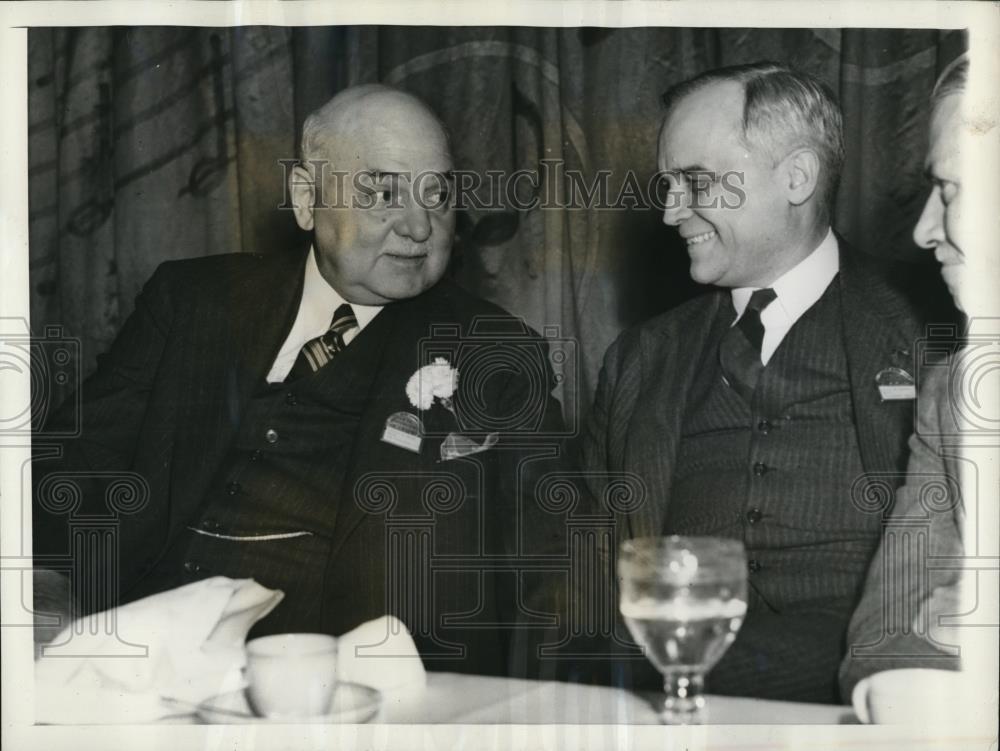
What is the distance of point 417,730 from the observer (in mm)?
2475

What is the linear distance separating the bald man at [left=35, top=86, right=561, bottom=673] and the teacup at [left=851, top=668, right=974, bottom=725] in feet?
2.47

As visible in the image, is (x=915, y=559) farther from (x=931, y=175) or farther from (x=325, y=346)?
(x=325, y=346)

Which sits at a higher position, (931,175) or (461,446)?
(931,175)

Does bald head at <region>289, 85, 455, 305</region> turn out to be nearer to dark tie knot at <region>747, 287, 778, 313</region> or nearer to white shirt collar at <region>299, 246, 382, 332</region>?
white shirt collar at <region>299, 246, 382, 332</region>

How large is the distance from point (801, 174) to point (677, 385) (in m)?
0.50

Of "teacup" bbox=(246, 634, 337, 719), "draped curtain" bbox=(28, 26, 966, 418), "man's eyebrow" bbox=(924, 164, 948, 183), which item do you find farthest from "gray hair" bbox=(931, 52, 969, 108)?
"teacup" bbox=(246, 634, 337, 719)

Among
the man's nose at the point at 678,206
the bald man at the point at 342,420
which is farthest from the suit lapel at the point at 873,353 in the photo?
the bald man at the point at 342,420

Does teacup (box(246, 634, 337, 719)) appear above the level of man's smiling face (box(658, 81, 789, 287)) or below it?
below

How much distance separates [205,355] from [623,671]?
1075mm

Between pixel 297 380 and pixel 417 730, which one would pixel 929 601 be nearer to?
pixel 417 730

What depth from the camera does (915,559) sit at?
254 centimetres

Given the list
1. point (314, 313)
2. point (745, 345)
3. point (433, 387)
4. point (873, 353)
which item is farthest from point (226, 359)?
point (873, 353)

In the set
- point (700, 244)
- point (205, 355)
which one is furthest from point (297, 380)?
point (700, 244)

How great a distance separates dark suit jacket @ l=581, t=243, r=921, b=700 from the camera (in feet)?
8.26
